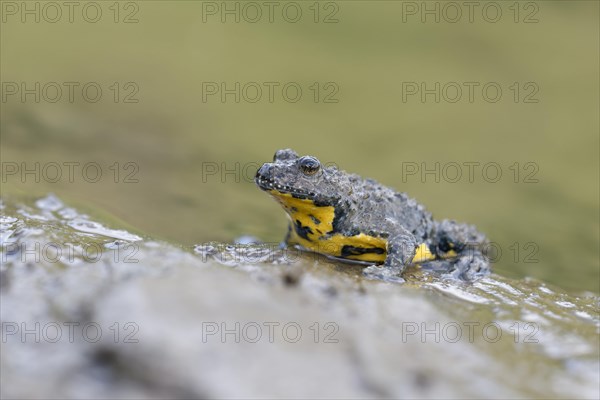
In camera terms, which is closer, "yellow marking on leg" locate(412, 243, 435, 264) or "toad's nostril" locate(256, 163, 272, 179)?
"toad's nostril" locate(256, 163, 272, 179)

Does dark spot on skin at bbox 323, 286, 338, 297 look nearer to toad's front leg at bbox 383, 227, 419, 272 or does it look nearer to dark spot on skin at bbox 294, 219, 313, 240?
toad's front leg at bbox 383, 227, 419, 272

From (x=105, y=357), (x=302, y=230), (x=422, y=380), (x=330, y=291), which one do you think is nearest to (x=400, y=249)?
(x=302, y=230)

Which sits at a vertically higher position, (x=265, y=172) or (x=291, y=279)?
(x=265, y=172)

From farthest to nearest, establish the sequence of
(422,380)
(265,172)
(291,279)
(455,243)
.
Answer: (455,243) < (265,172) < (291,279) < (422,380)

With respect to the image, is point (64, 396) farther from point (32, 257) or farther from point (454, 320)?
point (454, 320)

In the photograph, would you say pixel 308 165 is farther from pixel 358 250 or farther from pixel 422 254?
pixel 422 254

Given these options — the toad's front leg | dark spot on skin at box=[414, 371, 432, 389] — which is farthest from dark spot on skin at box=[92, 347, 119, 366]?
the toad's front leg

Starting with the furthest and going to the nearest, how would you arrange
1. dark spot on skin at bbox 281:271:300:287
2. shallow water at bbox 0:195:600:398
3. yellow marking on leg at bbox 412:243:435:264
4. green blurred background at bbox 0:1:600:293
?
green blurred background at bbox 0:1:600:293, yellow marking on leg at bbox 412:243:435:264, dark spot on skin at bbox 281:271:300:287, shallow water at bbox 0:195:600:398
